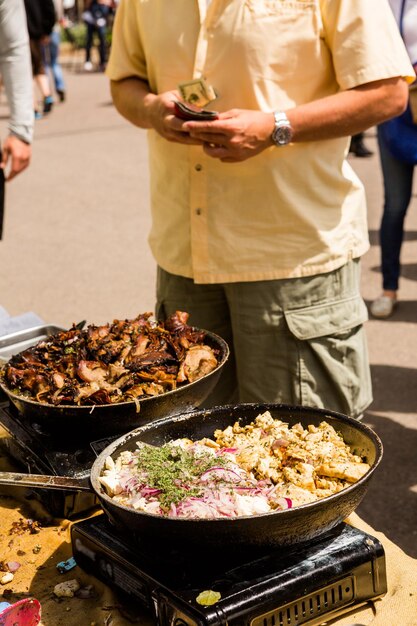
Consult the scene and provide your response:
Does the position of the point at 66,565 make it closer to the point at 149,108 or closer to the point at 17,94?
the point at 149,108

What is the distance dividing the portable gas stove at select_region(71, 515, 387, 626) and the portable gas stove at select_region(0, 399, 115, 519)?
10.6 inches

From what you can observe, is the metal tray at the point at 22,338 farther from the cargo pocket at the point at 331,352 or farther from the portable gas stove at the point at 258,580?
the portable gas stove at the point at 258,580

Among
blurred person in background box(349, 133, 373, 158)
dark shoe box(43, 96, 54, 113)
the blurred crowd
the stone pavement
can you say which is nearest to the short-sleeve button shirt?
the stone pavement

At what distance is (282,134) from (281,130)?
1cm

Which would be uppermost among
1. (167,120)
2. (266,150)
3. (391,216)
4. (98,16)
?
(167,120)

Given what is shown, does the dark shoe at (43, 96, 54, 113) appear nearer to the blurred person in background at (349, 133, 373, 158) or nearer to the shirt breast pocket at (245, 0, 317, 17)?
the blurred person in background at (349, 133, 373, 158)

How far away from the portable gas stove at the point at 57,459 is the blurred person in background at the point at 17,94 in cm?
216

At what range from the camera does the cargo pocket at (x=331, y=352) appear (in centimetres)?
266

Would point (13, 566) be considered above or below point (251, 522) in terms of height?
below

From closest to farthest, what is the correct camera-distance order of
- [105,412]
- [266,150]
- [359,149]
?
[105,412], [266,150], [359,149]

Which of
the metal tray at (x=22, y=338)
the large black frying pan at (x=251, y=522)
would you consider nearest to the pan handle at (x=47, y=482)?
the large black frying pan at (x=251, y=522)

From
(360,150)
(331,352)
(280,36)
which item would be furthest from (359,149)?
(280,36)

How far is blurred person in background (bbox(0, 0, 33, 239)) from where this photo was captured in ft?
13.0

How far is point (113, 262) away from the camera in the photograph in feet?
23.4
